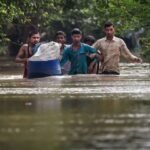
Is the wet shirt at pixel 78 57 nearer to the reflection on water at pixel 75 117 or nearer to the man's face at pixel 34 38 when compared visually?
the man's face at pixel 34 38

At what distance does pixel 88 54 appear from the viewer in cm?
1530

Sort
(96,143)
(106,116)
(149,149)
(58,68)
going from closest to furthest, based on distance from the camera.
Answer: (149,149) < (96,143) < (106,116) < (58,68)

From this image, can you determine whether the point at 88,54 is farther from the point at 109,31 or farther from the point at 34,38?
the point at 34,38

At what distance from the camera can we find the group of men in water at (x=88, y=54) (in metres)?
15.2

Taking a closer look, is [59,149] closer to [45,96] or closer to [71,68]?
[45,96]

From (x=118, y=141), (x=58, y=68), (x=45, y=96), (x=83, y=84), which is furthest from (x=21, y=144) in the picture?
(x=58, y=68)

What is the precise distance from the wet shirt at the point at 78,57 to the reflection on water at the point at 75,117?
12.6ft

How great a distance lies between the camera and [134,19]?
26.1 metres

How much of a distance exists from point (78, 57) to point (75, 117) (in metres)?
8.03

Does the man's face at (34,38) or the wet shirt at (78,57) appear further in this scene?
the wet shirt at (78,57)

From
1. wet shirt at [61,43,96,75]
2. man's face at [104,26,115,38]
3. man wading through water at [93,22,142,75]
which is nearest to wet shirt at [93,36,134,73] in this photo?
man wading through water at [93,22,142,75]

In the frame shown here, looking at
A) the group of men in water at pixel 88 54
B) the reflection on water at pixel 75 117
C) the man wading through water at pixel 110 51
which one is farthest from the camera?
the man wading through water at pixel 110 51

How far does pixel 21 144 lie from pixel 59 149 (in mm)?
424

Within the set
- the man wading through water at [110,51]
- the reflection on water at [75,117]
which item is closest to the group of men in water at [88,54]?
the man wading through water at [110,51]
